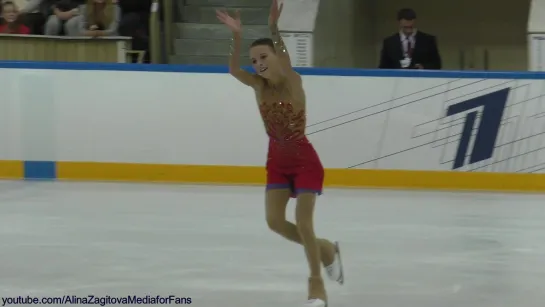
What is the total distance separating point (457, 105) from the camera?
8.89 m

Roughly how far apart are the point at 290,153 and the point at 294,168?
7cm

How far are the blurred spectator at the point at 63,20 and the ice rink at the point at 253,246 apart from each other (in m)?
2.55

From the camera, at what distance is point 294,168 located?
4.27m

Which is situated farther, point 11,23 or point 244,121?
point 11,23

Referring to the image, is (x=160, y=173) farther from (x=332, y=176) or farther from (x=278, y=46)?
(x=278, y=46)

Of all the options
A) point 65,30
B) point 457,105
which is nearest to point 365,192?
point 457,105

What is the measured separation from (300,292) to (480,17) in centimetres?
927

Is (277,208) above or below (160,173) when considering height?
above

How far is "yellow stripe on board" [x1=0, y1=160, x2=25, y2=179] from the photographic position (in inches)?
362

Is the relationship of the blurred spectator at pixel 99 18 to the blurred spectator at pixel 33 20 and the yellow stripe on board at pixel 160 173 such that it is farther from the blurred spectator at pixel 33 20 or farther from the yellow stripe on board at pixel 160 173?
the yellow stripe on board at pixel 160 173

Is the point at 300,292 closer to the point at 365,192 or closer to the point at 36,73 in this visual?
the point at 365,192

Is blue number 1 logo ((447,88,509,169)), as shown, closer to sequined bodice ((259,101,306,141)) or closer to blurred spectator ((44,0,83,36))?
blurred spectator ((44,0,83,36))

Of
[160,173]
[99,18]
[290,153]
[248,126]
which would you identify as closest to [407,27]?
[248,126]

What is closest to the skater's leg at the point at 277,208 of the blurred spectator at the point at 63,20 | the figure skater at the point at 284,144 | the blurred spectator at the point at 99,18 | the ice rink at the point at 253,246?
the figure skater at the point at 284,144
